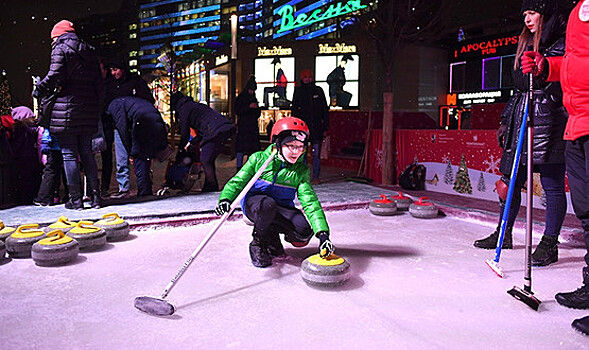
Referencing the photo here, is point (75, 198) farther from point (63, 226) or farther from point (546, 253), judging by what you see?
point (546, 253)

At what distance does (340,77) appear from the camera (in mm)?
18781

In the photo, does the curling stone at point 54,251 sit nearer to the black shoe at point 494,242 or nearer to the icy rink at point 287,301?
the icy rink at point 287,301

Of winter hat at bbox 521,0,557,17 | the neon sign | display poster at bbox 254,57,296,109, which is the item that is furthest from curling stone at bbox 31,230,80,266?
the neon sign

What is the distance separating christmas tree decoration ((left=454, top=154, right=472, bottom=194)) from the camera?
637 cm

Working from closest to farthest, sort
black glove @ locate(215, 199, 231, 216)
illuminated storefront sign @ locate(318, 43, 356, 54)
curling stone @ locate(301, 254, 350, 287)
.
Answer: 1. curling stone @ locate(301, 254, 350, 287)
2. black glove @ locate(215, 199, 231, 216)
3. illuminated storefront sign @ locate(318, 43, 356, 54)

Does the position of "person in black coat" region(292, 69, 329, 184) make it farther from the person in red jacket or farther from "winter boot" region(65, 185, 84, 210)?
the person in red jacket

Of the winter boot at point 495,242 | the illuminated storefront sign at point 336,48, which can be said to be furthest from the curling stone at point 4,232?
the illuminated storefront sign at point 336,48

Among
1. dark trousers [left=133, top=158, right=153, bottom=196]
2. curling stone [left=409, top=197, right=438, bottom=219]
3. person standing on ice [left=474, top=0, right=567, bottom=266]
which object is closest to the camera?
person standing on ice [left=474, top=0, right=567, bottom=266]

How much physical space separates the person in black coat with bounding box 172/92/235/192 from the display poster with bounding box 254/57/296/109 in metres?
12.9

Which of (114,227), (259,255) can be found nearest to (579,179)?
(259,255)

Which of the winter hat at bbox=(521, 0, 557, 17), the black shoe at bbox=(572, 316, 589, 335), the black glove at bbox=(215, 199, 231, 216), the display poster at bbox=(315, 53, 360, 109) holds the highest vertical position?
the display poster at bbox=(315, 53, 360, 109)

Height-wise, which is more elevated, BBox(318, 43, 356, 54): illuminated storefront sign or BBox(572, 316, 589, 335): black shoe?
BBox(318, 43, 356, 54): illuminated storefront sign

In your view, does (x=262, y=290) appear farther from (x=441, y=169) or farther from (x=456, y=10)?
(x=456, y=10)

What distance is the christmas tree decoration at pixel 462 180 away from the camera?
637cm
